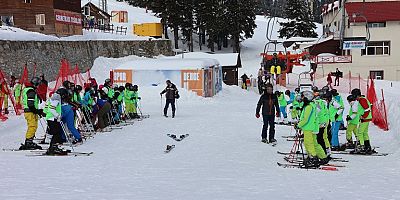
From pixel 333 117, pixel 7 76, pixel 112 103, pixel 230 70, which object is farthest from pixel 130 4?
pixel 333 117

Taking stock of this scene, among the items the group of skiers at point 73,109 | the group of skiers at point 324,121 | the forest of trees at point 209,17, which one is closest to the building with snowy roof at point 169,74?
the group of skiers at point 73,109

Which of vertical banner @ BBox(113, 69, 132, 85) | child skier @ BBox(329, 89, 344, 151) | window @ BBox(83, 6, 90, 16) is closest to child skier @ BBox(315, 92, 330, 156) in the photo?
child skier @ BBox(329, 89, 344, 151)

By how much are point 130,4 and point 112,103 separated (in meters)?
82.3

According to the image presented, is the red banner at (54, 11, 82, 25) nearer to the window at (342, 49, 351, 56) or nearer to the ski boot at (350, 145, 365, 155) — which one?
the window at (342, 49, 351, 56)

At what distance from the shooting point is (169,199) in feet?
Answer: 23.8

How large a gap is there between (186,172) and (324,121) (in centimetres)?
304

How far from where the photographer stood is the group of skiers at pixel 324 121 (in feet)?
32.7

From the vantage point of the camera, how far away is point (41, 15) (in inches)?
1518

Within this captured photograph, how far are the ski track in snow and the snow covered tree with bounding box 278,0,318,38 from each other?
5963 cm

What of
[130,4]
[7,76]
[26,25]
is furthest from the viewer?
[130,4]

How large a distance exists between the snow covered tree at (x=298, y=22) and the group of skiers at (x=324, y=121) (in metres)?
60.9

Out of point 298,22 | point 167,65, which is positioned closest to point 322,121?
point 167,65

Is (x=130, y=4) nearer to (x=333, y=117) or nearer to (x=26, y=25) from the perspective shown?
(x=26, y=25)

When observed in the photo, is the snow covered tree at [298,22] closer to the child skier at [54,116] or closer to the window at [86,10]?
the window at [86,10]
